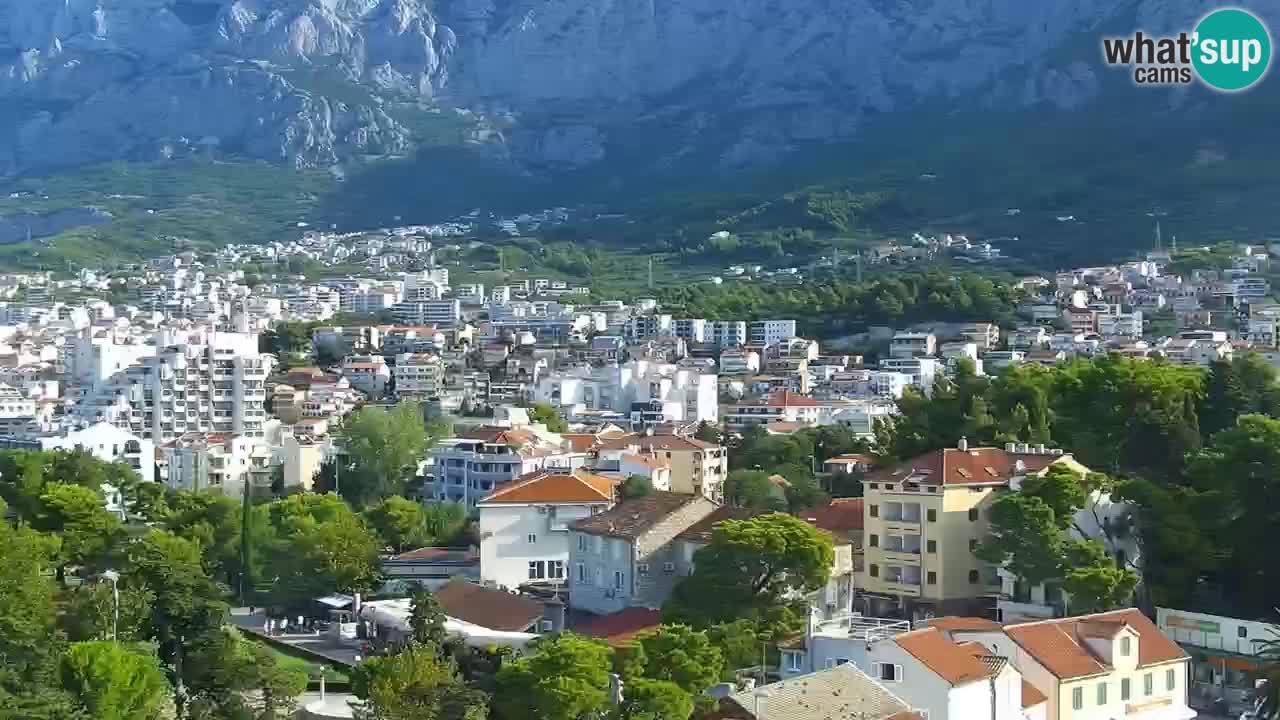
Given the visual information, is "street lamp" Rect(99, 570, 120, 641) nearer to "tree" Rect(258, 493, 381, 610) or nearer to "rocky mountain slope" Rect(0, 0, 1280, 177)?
"tree" Rect(258, 493, 381, 610)

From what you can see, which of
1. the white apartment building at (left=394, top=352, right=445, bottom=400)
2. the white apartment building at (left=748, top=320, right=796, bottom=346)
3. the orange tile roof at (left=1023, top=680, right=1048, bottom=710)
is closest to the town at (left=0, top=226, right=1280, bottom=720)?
the orange tile roof at (left=1023, top=680, right=1048, bottom=710)

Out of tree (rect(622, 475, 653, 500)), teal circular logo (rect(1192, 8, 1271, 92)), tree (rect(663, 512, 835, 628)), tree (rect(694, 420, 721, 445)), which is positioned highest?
teal circular logo (rect(1192, 8, 1271, 92))

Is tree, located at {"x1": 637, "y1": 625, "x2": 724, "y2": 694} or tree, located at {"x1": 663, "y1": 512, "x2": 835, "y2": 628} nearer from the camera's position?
tree, located at {"x1": 637, "y1": 625, "x2": 724, "y2": 694}

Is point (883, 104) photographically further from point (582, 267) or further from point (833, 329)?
point (833, 329)

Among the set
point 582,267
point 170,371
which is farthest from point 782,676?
point 582,267

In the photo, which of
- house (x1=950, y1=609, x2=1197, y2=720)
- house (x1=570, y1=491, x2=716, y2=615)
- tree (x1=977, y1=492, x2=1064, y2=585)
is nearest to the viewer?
house (x1=950, y1=609, x2=1197, y2=720)

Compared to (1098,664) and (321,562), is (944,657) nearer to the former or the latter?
(1098,664)

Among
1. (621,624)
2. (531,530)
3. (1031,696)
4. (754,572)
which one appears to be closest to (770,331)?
(531,530)
